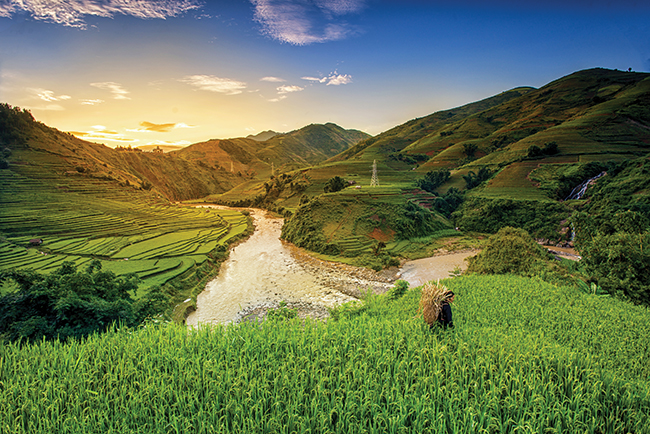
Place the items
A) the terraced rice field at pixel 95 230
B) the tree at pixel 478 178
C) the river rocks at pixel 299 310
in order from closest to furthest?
1. the river rocks at pixel 299 310
2. the terraced rice field at pixel 95 230
3. the tree at pixel 478 178

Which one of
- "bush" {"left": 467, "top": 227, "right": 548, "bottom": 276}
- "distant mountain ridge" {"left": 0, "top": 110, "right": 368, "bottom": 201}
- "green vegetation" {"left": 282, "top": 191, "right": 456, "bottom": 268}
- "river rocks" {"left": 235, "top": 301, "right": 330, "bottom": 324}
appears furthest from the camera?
"distant mountain ridge" {"left": 0, "top": 110, "right": 368, "bottom": 201}

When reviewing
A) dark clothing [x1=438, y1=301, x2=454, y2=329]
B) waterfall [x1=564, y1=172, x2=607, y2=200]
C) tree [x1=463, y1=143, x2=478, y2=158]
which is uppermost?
tree [x1=463, y1=143, x2=478, y2=158]

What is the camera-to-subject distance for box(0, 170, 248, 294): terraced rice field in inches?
925

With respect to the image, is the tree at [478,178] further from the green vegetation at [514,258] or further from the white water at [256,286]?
the white water at [256,286]

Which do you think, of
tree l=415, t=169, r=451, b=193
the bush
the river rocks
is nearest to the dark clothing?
the bush

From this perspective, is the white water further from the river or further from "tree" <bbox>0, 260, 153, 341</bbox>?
"tree" <bbox>0, 260, 153, 341</bbox>

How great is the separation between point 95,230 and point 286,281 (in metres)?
27.4

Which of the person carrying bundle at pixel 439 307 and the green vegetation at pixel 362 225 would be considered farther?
the green vegetation at pixel 362 225

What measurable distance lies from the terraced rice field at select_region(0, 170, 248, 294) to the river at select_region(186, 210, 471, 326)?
407 cm

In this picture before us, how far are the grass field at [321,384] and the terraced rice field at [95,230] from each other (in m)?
20.4

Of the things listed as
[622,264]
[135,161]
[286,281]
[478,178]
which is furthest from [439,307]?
[135,161]

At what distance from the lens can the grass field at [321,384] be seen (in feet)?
9.15

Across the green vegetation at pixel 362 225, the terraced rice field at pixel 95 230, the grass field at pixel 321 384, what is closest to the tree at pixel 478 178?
the green vegetation at pixel 362 225

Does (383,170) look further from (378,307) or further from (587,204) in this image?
(378,307)
